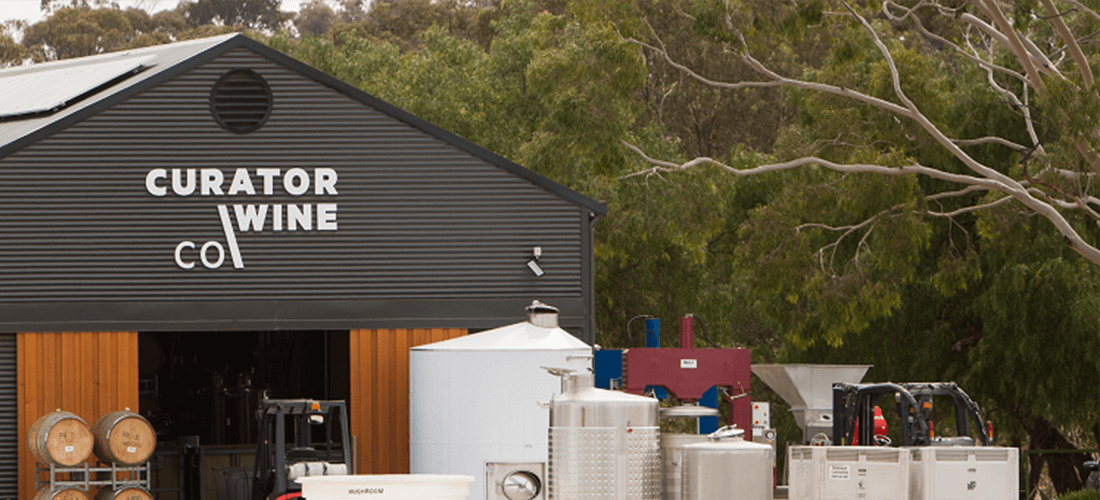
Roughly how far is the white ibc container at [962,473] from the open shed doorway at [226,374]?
1629 cm

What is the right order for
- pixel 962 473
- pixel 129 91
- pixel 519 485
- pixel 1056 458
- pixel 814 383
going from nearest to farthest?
pixel 519 485 → pixel 962 473 → pixel 129 91 → pixel 814 383 → pixel 1056 458

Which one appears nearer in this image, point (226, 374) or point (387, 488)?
point (387, 488)

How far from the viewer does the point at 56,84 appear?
2316cm

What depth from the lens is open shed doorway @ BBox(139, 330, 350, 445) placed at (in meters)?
26.1

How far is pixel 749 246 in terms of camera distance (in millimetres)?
27547

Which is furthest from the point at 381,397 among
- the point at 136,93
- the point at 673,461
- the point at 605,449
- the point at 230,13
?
the point at 230,13

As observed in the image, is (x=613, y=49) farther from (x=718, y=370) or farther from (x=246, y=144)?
(x=718, y=370)

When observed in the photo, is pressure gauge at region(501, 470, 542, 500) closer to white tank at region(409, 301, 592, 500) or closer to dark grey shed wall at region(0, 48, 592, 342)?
white tank at region(409, 301, 592, 500)

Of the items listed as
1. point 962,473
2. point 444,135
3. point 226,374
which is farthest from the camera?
point 226,374

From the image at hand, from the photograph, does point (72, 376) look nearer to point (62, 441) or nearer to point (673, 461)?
point (62, 441)

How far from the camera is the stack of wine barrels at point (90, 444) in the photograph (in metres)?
17.3

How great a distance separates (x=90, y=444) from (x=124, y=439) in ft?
1.36

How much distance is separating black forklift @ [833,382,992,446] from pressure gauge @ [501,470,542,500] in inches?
201

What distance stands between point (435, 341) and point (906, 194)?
9.77m
